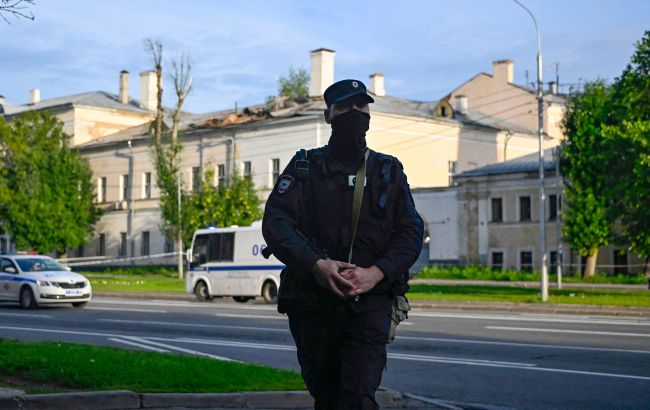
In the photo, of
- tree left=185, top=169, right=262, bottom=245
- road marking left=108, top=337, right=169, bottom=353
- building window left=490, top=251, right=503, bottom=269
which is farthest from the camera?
building window left=490, top=251, right=503, bottom=269

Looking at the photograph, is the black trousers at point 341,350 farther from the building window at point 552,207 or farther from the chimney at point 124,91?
the chimney at point 124,91

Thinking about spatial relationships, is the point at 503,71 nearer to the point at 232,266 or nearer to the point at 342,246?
the point at 232,266

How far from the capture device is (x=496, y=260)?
55031 mm

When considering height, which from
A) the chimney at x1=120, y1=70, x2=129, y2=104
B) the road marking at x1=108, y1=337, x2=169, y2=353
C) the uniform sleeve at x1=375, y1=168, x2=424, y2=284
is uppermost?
the chimney at x1=120, y1=70, x2=129, y2=104

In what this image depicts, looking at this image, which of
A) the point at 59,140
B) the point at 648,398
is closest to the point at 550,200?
the point at 59,140

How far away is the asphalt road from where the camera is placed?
11.4 m

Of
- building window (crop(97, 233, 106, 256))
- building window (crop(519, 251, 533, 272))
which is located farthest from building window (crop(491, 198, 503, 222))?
building window (crop(97, 233, 106, 256))

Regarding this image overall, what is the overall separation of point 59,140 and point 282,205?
69.4 meters

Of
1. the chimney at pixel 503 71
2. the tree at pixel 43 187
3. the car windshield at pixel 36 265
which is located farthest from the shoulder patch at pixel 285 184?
the chimney at pixel 503 71

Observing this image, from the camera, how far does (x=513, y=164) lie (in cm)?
5634

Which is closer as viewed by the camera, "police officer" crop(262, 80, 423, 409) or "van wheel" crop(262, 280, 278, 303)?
"police officer" crop(262, 80, 423, 409)

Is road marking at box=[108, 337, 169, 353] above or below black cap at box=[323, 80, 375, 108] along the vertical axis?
below

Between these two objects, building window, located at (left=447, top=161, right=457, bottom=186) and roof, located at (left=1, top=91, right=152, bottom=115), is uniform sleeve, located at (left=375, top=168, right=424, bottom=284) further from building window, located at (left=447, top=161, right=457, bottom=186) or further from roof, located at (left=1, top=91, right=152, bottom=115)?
roof, located at (left=1, top=91, right=152, bottom=115)

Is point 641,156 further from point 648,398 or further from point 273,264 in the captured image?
point 648,398
